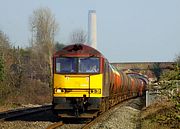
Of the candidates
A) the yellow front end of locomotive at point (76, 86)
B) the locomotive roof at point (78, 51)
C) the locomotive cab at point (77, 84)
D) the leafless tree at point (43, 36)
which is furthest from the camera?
the leafless tree at point (43, 36)

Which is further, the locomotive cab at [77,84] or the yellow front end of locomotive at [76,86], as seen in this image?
the yellow front end of locomotive at [76,86]

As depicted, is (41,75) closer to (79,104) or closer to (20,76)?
(20,76)

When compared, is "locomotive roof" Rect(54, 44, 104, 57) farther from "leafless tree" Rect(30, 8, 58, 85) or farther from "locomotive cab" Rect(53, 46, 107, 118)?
"leafless tree" Rect(30, 8, 58, 85)

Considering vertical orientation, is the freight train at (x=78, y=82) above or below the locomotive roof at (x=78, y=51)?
below

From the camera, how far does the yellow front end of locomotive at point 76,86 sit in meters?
18.8

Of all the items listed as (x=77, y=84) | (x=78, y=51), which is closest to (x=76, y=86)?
(x=77, y=84)

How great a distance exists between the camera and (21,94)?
4297 cm

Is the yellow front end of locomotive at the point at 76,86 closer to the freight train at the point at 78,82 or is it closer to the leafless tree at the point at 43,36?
the freight train at the point at 78,82

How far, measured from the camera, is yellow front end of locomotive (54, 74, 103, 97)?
739 inches

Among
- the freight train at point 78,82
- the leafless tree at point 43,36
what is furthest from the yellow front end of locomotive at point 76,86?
the leafless tree at point 43,36

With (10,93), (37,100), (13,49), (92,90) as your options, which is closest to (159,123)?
(92,90)

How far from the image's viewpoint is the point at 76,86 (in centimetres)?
1880

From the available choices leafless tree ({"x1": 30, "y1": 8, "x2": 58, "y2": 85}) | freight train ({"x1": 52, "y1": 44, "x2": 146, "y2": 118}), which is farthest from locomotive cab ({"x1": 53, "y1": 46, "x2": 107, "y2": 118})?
leafless tree ({"x1": 30, "y1": 8, "x2": 58, "y2": 85})

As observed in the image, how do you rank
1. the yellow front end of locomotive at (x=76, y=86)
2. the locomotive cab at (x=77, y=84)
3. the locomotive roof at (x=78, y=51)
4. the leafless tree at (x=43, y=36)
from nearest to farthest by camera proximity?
the locomotive cab at (x=77, y=84)
the yellow front end of locomotive at (x=76, y=86)
the locomotive roof at (x=78, y=51)
the leafless tree at (x=43, y=36)
